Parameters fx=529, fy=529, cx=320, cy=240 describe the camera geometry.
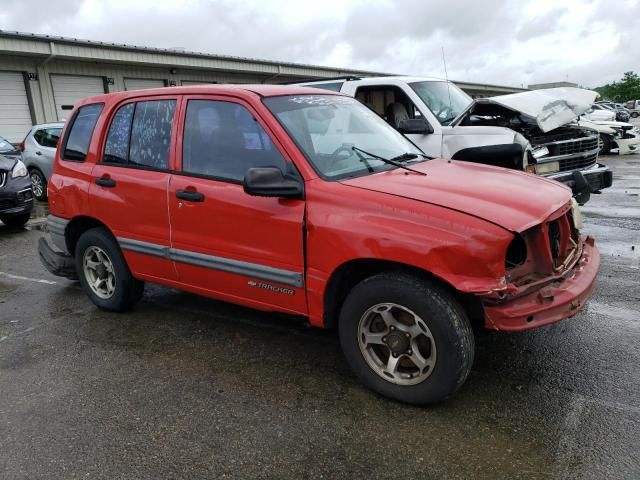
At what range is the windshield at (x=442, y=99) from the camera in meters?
7.34

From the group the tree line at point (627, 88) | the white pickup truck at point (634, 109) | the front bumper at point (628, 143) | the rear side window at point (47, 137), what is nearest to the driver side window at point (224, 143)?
the rear side window at point (47, 137)

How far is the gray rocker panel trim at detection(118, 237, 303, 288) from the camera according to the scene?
3.36 m

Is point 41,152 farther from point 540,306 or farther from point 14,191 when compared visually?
point 540,306

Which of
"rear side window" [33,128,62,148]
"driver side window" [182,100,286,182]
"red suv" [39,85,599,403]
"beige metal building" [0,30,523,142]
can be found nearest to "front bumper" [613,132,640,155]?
"beige metal building" [0,30,523,142]

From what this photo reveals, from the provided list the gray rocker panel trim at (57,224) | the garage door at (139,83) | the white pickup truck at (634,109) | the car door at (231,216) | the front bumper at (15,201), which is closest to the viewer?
the car door at (231,216)

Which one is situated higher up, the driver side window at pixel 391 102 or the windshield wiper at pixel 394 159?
the driver side window at pixel 391 102

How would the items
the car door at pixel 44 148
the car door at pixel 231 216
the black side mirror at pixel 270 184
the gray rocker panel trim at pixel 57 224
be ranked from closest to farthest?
the black side mirror at pixel 270 184 < the car door at pixel 231 216 < the gray rocker panel trim at pixel 57 224 < the car door at pixel 44 148

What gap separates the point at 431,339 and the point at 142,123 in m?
2.77

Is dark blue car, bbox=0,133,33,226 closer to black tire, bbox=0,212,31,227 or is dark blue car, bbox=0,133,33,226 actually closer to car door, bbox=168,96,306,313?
black tire, bbox=0,212,31,227

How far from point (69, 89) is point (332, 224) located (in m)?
17.0

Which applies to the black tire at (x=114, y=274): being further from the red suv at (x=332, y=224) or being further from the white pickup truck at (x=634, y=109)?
the white pickup truck at (x=634, y=109)

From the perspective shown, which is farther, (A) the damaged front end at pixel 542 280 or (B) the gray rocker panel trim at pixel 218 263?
(B) the gray rocker panel trim at pixel 218 263

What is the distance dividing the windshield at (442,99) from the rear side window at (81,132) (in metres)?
4.42

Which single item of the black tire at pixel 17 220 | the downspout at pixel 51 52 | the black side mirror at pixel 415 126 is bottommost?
the black tire at pixel 17 220
